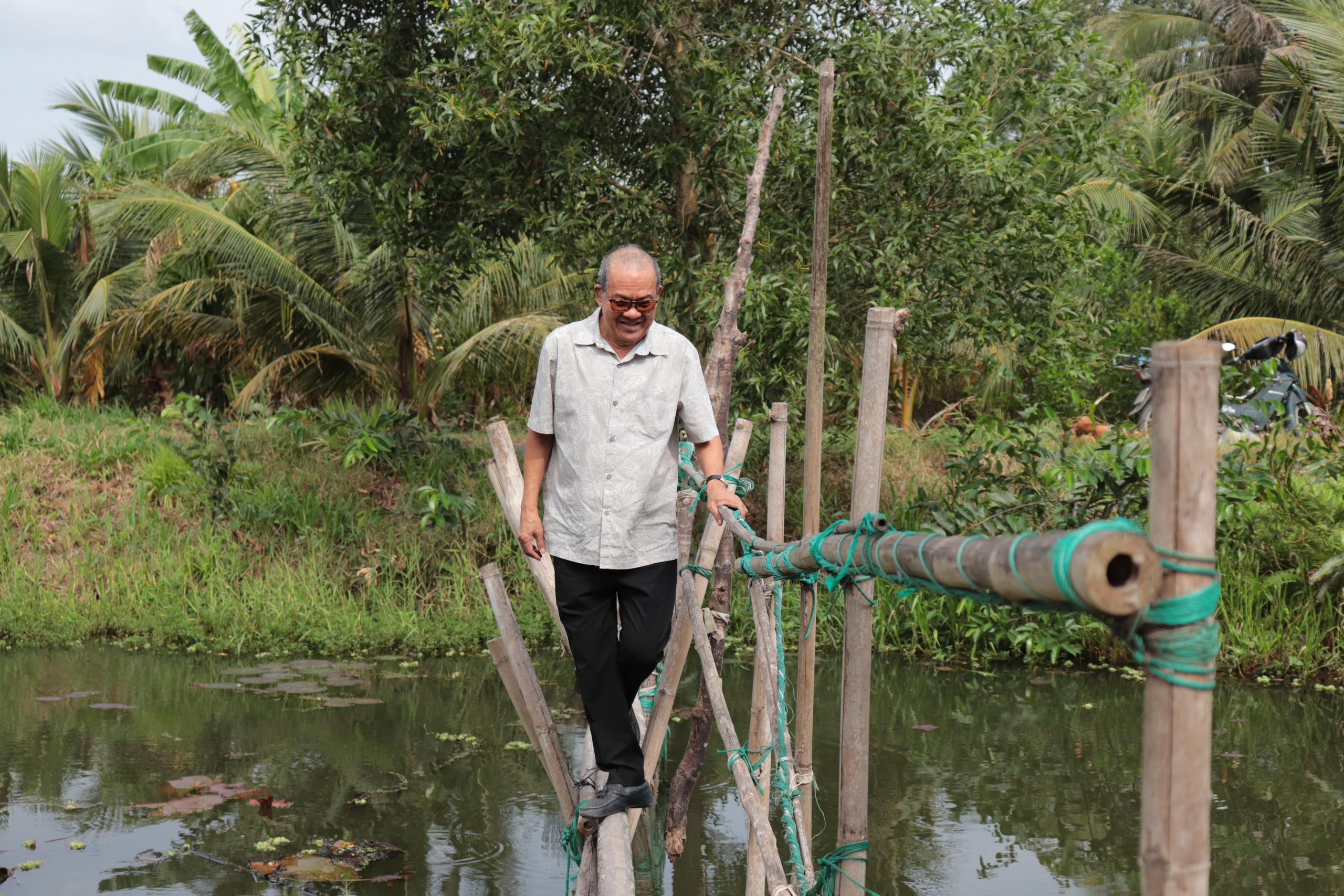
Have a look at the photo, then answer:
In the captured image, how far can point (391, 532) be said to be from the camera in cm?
798

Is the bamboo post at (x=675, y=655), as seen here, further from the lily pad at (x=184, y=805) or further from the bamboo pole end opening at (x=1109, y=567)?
the bamboo pole end opening at (x=1109, y=567)

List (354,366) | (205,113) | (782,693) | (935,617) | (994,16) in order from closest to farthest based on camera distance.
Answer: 1. (782,693)
2. (994,16)
3. (935,617)
4. (354,366)
5. (205,113)

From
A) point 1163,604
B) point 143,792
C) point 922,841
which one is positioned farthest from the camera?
point 143,792

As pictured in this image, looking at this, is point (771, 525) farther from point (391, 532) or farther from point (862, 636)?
point (391, 532)

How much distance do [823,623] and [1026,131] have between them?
10.5 ft

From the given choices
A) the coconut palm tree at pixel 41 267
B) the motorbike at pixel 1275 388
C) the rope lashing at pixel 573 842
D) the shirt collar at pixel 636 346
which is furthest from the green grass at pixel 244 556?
the motorbike at pixel 1275 388

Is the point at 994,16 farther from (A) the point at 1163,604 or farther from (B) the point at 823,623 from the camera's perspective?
(A) the point at 1163,604

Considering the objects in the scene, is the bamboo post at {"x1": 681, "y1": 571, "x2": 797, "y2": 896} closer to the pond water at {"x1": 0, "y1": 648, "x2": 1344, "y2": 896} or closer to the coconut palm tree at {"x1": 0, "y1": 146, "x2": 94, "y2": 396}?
the pond water at {"x1": 0, "y1": 648, "x2": 1344, "y2": 896}

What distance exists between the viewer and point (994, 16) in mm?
5945

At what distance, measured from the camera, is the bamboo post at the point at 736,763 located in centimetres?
237

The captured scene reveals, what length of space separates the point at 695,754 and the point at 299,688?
114 inches

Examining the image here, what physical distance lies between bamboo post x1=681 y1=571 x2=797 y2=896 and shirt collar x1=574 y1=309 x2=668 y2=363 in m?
0.69

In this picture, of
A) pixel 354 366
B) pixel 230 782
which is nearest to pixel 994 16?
pixel 230 782

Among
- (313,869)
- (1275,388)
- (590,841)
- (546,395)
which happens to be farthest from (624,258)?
(1275,388)
